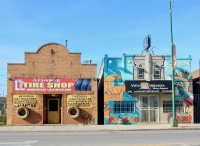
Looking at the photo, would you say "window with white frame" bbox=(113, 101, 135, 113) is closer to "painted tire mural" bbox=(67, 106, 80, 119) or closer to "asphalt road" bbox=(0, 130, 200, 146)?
"painted tire mural" bbox=(67, 106, 80, 119)

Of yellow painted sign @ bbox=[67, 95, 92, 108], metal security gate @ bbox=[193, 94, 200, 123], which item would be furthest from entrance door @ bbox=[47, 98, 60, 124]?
metal security gate @ bbox=[193, 94, 200, 123]

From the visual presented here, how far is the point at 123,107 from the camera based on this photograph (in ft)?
82.2

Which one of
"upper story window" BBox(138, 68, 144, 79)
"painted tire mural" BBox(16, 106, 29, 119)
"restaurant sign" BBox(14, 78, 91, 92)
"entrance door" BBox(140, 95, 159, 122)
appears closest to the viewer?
"painted tire mural" BBox(16, 106, 29, 119)

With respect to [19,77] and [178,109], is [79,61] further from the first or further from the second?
[178,109]

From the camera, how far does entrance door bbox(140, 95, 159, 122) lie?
82.8 ft

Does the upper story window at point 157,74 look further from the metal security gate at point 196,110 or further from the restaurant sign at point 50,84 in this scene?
the restaurant sign at point 50,84

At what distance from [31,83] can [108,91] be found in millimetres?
6151

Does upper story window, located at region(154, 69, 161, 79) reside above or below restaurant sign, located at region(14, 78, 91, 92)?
above

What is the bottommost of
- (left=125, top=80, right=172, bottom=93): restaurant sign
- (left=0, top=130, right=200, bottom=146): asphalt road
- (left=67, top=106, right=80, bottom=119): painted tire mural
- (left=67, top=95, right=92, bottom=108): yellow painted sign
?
(left=0, top=130, right=200, bottom=146): asphalt road

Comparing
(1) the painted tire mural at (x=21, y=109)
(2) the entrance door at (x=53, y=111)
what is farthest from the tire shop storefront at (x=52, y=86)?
(2) the entrance door at (x=53, y=111)

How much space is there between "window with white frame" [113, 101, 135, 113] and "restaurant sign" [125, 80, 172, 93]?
1.10 m

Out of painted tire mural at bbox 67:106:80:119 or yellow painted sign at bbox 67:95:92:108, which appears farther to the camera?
yellow painted sign at bbox 67:95:92:108

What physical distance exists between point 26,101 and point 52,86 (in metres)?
2.34

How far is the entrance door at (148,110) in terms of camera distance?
25234mm
